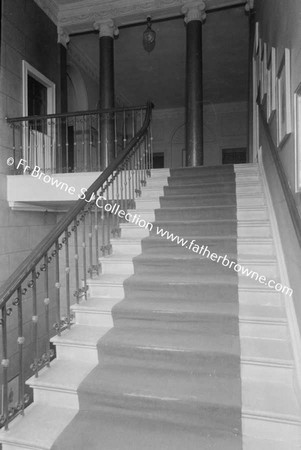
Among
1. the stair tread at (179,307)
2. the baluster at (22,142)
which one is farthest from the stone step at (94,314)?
the baluster at (22,142)

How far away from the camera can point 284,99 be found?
2477mm

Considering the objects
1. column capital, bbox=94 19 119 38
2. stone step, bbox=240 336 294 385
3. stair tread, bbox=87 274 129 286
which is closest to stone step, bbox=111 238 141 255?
stair tread, bbox=87 274 129 286

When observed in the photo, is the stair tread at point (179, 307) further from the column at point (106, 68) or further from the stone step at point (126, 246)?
the column at point (106, 68)

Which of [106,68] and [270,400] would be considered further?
[106,68]

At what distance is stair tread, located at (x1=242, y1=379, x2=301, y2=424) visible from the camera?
1.68 meters

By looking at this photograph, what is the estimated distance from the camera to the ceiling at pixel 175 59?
668 cm

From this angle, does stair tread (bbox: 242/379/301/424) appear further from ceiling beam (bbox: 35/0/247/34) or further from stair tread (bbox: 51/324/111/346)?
ceiling beam (bbox: 35/0/247/34)

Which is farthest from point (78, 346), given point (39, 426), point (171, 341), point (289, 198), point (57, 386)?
point (289, 198)

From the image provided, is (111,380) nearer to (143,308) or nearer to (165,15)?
(143,308)

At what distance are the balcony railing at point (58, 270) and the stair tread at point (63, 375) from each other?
60mm

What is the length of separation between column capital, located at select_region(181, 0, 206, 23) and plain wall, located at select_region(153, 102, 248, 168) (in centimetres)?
508

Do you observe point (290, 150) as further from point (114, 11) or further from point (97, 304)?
point (114, 11)

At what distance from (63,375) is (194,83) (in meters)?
5.21

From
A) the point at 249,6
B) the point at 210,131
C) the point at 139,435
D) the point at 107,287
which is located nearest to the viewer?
the point at 139,435
